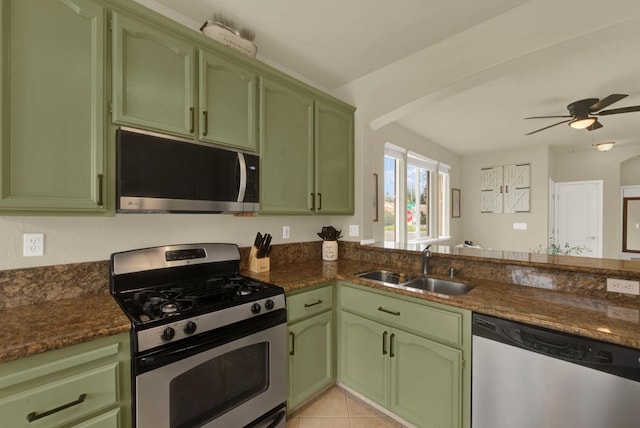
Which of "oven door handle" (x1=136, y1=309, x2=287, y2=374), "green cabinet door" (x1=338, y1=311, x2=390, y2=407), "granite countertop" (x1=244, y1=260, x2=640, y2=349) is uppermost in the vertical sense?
"granite countertop" (x1=244, y1=260, x2=640, y2=349)

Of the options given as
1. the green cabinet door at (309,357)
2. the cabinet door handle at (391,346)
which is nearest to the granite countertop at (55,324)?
the green cabinet door at (309,357)

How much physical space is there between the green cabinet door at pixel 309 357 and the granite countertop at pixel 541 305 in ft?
0.92

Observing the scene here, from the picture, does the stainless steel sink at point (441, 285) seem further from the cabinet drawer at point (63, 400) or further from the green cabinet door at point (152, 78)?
the green cabinet door at point (152, 78)

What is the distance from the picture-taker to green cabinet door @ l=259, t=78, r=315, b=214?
190 centimetres

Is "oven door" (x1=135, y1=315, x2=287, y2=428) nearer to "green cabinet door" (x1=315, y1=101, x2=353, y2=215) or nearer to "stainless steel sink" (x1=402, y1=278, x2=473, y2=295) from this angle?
"stainless steel sink" (x1=402, y1=278, x2=473, y2=295)

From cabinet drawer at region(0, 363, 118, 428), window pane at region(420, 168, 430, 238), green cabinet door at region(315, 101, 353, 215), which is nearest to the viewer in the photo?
cabinet drawer at region(0, 363, 118, 428)

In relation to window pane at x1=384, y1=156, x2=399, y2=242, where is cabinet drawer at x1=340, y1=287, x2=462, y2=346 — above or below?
below

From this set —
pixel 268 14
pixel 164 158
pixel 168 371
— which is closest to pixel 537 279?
pixel 168 371

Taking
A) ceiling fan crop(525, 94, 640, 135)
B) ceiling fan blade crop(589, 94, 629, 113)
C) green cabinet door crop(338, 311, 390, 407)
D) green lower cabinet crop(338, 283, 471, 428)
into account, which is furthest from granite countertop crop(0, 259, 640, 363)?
ceiling fan crop(525, 94, 640, 135)

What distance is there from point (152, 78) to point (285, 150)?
35.5 inches

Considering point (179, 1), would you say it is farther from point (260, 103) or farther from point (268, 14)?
point (260, 103)

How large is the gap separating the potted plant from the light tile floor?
110 cm

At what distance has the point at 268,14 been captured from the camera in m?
1.76

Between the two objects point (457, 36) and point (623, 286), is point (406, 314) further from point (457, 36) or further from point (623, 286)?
point (457, 36)
